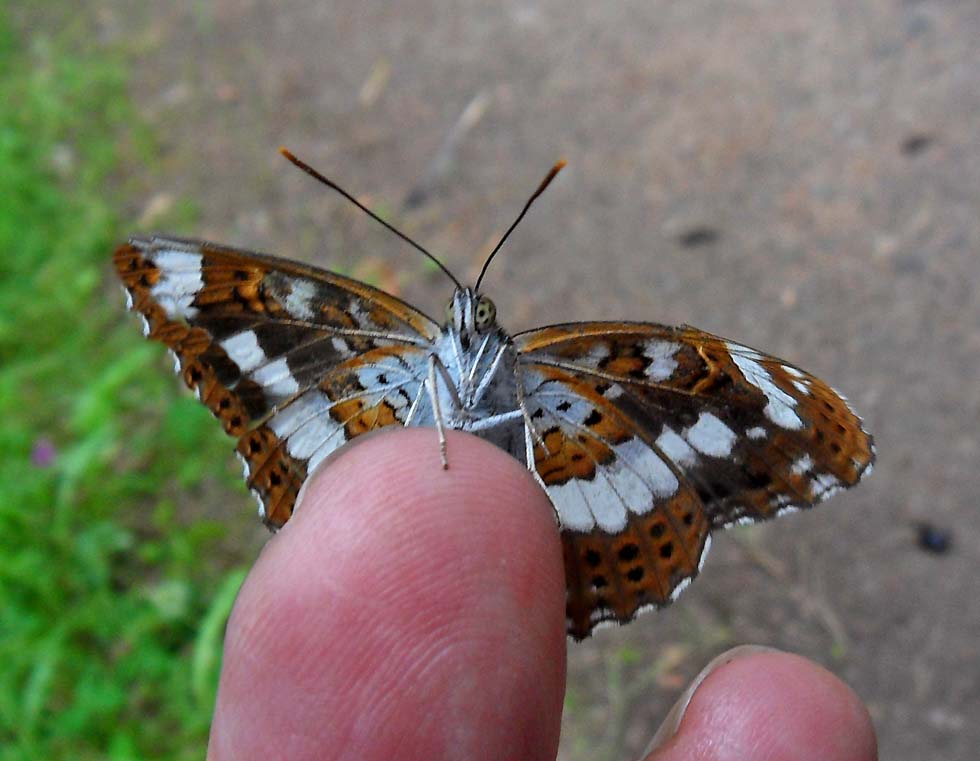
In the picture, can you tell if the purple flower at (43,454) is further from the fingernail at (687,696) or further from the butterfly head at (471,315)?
the fingernail at (687,696)

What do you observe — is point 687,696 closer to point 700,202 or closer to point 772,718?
point 772,718

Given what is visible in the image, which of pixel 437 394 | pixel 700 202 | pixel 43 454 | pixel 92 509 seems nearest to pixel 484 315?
pixel 437 394

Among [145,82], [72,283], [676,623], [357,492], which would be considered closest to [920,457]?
[676,623]

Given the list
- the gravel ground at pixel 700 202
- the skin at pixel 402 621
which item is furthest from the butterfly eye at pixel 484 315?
the gravel ground at pixel 700 202

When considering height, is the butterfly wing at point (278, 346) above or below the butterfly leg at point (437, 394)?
above

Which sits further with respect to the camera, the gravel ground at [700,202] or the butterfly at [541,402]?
the gravel ground at [700,202]

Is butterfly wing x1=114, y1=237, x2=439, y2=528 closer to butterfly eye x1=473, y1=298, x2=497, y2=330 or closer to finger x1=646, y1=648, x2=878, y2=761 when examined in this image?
butterfly eye x1=473, y1=298, x2=497, y2=330

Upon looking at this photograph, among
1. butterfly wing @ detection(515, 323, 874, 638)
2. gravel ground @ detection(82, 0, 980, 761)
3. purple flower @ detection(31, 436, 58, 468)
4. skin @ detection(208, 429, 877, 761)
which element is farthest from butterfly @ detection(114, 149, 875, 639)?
purple flower @ detection(31, 436, 58, 468)

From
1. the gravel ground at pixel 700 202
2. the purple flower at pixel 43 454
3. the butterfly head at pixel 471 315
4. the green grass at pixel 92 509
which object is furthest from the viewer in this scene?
the purple flower at pixel 43 454
